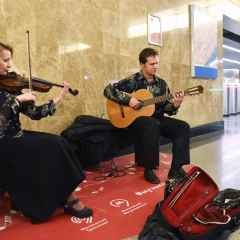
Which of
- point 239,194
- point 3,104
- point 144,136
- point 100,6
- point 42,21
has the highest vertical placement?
point 100,6

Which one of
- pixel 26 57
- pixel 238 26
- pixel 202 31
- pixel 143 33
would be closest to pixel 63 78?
pixel 26 57

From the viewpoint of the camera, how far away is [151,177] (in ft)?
10.1

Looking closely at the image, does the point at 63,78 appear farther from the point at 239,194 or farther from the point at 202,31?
the point at 202,31

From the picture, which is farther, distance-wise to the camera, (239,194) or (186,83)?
(186,83)

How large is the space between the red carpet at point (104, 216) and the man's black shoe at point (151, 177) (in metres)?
0.05

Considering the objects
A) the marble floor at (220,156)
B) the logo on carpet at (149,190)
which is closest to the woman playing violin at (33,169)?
the marble floor at (220,156)

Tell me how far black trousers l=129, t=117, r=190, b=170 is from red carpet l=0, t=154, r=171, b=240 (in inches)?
8.0

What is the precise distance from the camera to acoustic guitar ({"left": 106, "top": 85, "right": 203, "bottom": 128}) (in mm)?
3256

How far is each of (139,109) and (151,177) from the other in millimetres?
622

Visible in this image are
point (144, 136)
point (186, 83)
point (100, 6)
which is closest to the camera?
point (144, 136)

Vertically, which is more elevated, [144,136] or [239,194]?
[144,136]

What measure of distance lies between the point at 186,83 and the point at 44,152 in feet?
12.7

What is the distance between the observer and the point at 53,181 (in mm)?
2197

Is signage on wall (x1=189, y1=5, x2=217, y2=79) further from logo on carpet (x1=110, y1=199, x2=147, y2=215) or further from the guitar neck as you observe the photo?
logo on carpet (x1=110, y1=199, x2=147, y2=215)
